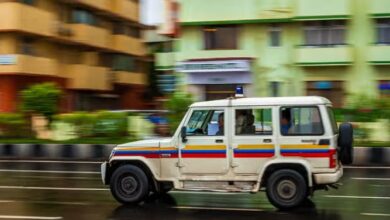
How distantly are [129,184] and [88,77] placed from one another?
1222 inches

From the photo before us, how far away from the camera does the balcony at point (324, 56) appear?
27.7 metres

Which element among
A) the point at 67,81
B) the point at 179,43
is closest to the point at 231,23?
the point at 179,43

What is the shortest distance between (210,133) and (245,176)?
894 millimetres

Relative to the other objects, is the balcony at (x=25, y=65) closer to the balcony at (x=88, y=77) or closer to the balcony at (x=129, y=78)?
the balcony at (x=88, y=77)

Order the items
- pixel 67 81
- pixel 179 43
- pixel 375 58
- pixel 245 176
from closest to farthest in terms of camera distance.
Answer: pixel 245 176 → pixel 375 58 → pixel 179 43 → pixel 67 81

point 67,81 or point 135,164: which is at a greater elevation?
point 67,81

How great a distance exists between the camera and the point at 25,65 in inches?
1281

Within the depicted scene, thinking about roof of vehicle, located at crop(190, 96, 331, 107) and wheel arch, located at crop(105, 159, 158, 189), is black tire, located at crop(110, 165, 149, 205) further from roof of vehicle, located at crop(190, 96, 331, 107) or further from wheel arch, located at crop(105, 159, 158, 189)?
roof of vehicle, located at crop(190, 96, 331, 107)

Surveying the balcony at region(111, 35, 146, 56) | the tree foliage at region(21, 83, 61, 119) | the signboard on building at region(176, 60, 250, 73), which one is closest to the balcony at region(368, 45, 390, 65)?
the signboard on building at region(176, 60, 250, 73)

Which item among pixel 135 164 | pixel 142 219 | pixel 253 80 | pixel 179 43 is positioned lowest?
pixel 142 219

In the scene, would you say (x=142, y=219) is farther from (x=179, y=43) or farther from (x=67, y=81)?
(x=67, y=81)

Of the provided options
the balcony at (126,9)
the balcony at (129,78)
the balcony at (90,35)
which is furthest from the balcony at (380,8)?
the balcony at (129,78)

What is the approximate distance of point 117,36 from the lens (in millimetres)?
46094

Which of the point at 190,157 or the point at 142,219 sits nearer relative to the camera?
the point at 142,219
